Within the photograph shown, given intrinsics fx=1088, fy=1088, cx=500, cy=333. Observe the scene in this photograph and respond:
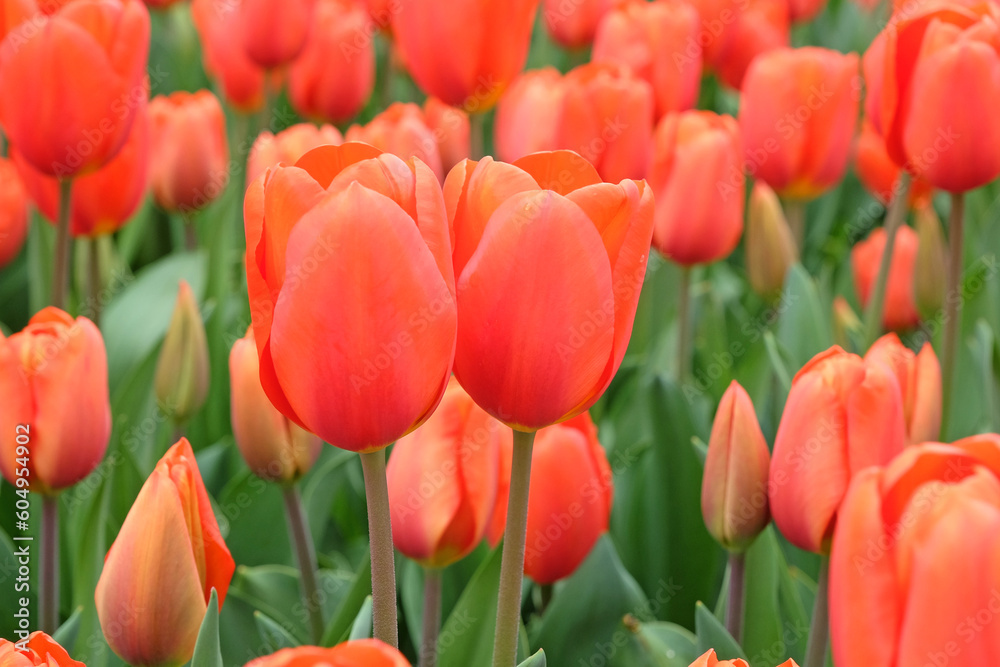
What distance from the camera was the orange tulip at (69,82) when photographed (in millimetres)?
937

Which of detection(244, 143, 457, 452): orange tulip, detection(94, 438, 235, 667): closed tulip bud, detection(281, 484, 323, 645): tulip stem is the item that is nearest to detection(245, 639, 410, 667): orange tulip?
detection(244, 143, 457, 452): orange tulip

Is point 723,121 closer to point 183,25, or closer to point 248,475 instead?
point 248,475

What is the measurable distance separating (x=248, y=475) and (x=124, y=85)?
1.20 ft

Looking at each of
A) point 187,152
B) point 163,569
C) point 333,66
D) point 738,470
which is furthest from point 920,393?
point 333,66

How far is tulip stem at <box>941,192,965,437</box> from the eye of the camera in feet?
3.35

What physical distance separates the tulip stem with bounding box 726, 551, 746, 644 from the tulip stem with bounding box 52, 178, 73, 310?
0.67m

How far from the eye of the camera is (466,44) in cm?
118

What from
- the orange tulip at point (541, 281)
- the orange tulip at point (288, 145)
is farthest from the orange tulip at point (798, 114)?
the orange tulip at point (541, 281)

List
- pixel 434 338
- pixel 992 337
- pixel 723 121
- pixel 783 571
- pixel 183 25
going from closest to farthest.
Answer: pixel 434 338, pixel 783 571, pixel 992 337, pixel 723 121, pixel 183 25

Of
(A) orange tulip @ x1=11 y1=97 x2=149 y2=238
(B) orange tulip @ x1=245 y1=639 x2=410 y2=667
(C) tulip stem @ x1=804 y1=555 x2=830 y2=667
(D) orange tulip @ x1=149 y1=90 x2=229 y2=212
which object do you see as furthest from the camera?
(D) orange tulip @ x1=149 y1=90 x2=229 y2=212

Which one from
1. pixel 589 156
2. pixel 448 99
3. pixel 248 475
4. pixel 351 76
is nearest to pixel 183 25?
pixel 351 76

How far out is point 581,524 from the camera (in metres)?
0.77

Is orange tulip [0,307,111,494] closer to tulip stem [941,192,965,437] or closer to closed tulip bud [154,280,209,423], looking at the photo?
closed tulip bud [154,280,209,423]

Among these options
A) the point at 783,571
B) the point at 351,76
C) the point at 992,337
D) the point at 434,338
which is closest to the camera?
the point at 434,338
